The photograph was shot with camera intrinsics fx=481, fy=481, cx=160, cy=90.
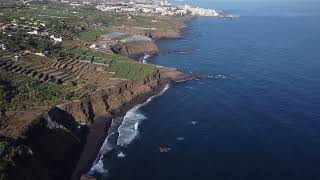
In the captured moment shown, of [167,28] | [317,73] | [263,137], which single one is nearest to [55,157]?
[263,137]

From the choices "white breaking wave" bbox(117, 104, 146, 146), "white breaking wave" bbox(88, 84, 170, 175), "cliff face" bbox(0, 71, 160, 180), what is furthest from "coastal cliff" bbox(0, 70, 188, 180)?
"white breaking wave" bbox(117, 104, 146, 146)

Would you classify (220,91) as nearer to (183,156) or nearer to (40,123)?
(183,156)

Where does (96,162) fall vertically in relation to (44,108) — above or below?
below

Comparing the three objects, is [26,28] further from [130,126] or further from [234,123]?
[234,123]

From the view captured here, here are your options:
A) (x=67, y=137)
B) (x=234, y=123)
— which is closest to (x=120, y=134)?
(x=67, y=137)

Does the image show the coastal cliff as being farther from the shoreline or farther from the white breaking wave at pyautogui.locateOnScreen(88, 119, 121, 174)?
the white breaking wave at pyautogui.locateOnScreen(88, 119, 121, 174)
